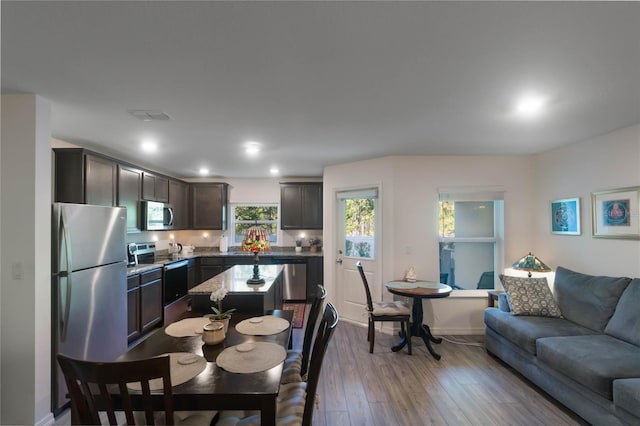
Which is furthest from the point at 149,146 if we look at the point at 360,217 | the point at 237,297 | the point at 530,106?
the point at 530,106

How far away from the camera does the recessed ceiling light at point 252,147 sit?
3.38 m

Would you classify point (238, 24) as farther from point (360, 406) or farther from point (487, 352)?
point (487, 352)

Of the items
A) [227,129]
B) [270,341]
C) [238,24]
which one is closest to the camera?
[238,24]

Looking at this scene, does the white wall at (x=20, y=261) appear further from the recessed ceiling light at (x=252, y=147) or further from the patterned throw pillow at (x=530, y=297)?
the patterned throw pillow at (x=530, y=297)


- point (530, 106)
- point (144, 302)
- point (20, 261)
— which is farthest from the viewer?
point (144, 302)

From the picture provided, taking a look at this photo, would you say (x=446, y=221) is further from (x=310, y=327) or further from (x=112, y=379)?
(x=112, y=379)

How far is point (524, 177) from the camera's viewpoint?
4016mm

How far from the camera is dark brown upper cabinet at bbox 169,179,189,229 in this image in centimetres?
516

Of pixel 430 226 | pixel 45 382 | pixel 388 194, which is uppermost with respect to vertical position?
pixel 388 194

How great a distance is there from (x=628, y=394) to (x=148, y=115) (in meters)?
3.95

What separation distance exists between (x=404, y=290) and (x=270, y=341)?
6.67ft

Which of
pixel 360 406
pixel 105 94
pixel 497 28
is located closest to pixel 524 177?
pixel 497 28

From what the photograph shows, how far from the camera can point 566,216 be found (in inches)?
137

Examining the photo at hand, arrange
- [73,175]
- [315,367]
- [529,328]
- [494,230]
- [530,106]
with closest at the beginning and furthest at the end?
[315,367] → [530,106] → [529,328] → [73,175] → [494,230]
